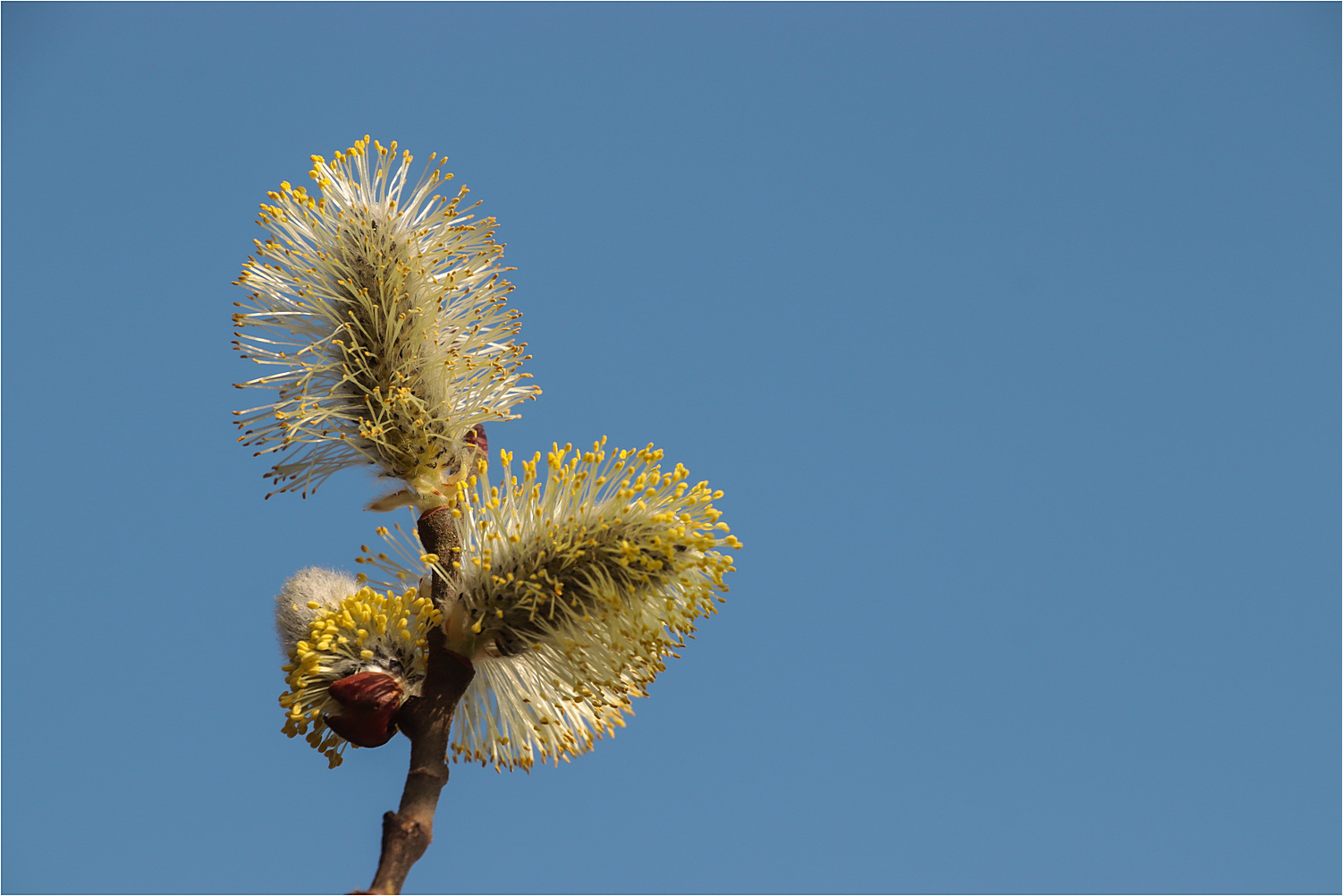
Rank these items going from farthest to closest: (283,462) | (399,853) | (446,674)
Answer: (283,462)
(446,674)
(399,853)

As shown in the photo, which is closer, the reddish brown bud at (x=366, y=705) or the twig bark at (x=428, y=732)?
the twig bark at (x=428, y=732)

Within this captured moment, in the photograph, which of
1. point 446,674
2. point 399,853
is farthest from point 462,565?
point 399,853

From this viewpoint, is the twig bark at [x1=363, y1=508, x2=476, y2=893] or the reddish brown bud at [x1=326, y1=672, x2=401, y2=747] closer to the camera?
the twig bark at [x1=363, y1=508, x2=476, y2=893]

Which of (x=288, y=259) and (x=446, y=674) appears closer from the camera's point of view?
(x=446, y=674)

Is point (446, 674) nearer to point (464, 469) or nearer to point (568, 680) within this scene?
point (568, 680)
